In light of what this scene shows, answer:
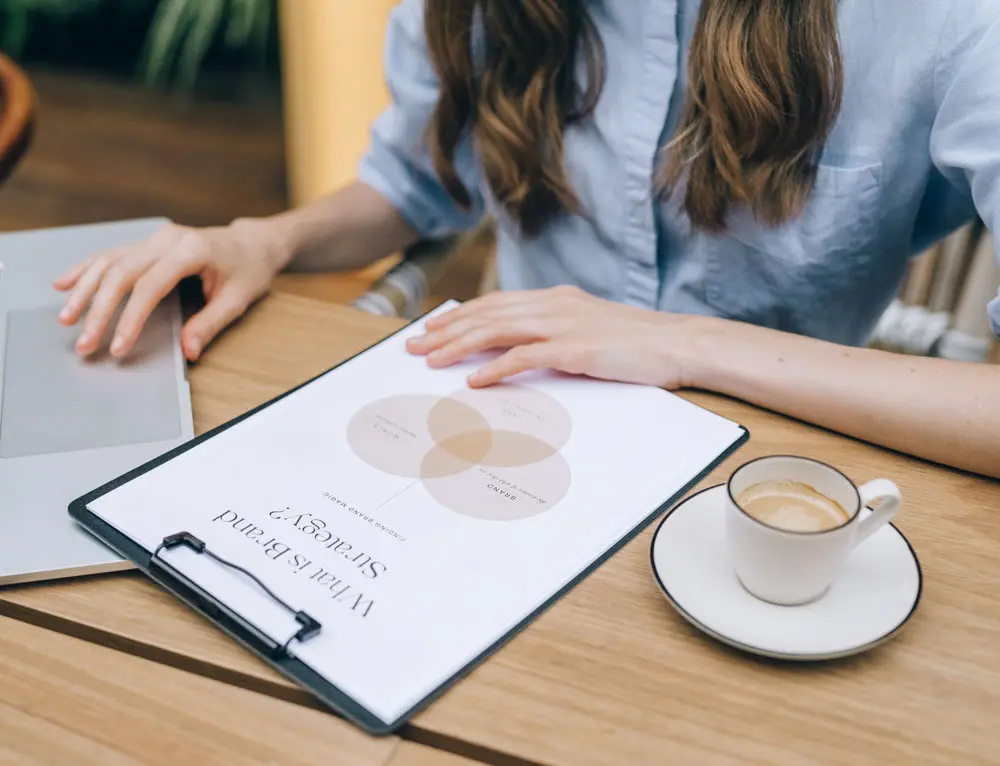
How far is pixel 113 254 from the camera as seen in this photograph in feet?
2.63

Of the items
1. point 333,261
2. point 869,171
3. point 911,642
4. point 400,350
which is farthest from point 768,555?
point 333,261

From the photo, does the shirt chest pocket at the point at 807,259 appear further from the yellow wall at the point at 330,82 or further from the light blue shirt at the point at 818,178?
the yellow wall at the point at 330,82

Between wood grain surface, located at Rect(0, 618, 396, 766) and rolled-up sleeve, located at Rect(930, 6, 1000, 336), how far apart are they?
56 centimetres

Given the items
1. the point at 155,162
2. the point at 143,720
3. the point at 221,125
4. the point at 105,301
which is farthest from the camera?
the point at 221,125

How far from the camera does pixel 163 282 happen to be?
0.78 metres

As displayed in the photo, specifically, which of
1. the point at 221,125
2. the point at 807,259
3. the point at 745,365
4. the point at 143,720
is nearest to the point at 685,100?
the point at 807,259

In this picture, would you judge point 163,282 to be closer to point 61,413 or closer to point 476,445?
point 61,413

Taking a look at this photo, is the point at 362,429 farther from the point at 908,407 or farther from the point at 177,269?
the point at 908,407

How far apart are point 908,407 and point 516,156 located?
1.48 ft

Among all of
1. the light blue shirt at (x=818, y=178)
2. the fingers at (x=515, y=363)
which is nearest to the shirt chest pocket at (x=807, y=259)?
the light blue shirt at (x=818, y=178)

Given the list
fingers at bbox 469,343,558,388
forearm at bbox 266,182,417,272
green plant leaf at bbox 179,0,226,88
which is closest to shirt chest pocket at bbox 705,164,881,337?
fingers at bbox 469,343,558,388

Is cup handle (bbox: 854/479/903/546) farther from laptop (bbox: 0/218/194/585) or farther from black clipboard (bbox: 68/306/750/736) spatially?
laptop (bbox: 0/218/194/585)

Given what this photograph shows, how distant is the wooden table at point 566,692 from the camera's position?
1.50ft

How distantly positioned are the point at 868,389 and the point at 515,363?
9.7 inches
